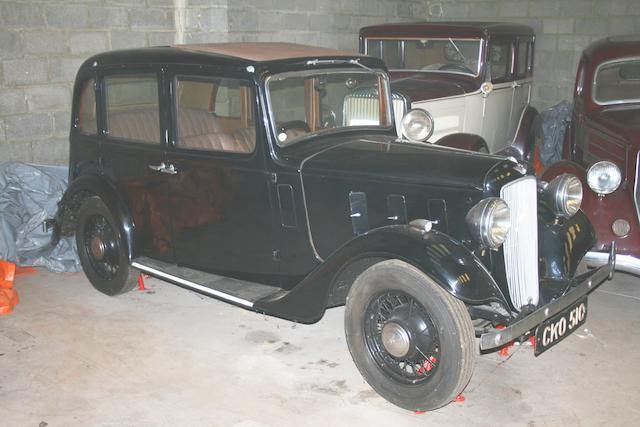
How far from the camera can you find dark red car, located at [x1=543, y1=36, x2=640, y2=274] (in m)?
4.32

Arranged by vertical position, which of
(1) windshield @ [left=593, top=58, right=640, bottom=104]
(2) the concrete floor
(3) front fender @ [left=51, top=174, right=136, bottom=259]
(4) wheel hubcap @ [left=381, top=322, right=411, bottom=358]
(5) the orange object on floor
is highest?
(1) windshield @ [left=593, top=58, right=640, bottom=104]

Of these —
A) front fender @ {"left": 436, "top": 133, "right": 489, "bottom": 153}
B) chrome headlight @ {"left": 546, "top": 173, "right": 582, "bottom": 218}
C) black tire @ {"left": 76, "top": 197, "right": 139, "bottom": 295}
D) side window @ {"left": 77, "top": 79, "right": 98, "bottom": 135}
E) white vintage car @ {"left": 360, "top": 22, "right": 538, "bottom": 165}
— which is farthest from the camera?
white vintage car @ {"left": 360, "top": 22, "right": 538, "bottom": 165}

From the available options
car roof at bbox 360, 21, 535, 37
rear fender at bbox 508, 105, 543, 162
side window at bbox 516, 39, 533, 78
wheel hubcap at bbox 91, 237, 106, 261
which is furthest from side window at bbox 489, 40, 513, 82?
wheel hubcap at bbox 91, 237, 106, 261

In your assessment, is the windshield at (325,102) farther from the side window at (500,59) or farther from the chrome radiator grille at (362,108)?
the side window at (500,59)

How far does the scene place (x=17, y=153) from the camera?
581cm

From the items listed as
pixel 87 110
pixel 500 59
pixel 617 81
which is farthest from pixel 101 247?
pixel 500 59

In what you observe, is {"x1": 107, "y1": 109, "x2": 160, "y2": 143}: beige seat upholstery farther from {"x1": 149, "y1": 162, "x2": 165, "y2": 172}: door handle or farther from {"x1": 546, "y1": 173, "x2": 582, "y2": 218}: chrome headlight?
{"x1": 546, "y1": 173, "x2": 582, "y2": 218}: chrome headlight

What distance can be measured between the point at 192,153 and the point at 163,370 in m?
1.27

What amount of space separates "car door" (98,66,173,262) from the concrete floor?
1.90 ft

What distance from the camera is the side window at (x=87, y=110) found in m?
4.67

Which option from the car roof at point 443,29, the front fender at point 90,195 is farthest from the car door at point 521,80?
the front fender at point 90,195

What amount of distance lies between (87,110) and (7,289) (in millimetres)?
1384

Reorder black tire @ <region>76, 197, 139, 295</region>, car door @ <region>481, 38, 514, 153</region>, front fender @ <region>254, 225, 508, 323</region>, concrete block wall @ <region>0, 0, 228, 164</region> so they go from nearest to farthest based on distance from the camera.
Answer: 1. front fender @ <region>254, 225, 508, 323</region>
2. black tire @ <region>76, 197, 139, 295</region>
3. concrete block wall @ <region>0, 0, 228, 164</region>
4. car door @ <region>481, 38, 514, 153</region>

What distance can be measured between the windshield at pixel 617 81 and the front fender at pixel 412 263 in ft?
9.64
